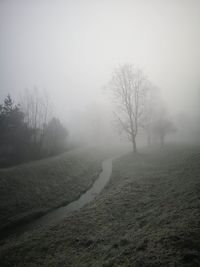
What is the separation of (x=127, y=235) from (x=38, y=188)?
15379mm

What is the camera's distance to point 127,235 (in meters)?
10.2

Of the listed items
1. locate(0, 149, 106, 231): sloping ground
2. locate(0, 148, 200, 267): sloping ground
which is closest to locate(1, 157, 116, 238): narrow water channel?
locate(0, 149, 106, 231): sloping ground

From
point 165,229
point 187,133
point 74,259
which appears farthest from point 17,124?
point 187,133

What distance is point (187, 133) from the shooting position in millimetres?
88188

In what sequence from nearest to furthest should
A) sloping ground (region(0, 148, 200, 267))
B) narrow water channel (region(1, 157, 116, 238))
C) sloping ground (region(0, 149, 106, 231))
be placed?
sloping ground (region(0, 148, 200, 267)), narrow water channel (region(1, 157, 116, 238)), sloping ground (region(0, 149, 106, 231))

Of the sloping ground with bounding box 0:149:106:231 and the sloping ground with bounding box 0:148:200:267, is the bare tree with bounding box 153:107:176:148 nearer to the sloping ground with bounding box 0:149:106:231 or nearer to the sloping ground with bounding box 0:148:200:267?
the sloping ground with bounding box 0:149:106:231

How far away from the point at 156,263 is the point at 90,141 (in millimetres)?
67708

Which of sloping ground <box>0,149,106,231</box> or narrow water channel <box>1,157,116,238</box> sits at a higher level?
sloping ground <box>0,149,106,231</box>

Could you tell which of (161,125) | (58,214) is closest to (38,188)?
(58,214)

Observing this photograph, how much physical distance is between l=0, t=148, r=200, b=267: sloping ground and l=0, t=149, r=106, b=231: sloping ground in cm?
474

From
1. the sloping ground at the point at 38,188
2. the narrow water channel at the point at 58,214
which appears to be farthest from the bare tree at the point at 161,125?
the narrow water channel at the point at 58,214

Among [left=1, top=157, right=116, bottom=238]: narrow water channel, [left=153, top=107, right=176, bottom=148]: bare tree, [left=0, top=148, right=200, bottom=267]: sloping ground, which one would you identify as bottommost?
[left=1, top=157, right=116, bottom=238]: narrow water channel

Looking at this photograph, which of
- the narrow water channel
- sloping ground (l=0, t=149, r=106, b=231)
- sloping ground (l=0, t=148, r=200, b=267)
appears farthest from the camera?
sloping ground (l=0, t=149, r=106, b=231)

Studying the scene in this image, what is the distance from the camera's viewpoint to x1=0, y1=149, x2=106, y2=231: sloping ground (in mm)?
17516
